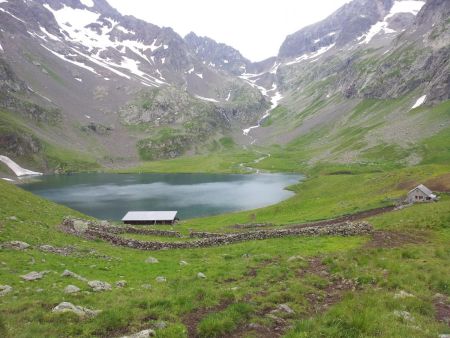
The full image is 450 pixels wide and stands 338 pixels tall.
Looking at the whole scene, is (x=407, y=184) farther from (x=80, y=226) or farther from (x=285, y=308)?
(x=285, y=308)

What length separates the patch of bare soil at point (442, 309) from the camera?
1499cm

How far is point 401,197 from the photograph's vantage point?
59.4 metres

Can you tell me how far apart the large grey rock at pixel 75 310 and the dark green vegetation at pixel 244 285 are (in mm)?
395

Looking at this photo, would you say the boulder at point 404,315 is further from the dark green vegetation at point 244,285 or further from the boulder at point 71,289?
the boulder at point 71,289

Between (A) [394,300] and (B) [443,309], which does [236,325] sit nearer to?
(A) [394,300]

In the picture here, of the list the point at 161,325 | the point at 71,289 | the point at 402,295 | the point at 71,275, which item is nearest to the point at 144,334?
the point at 161,325

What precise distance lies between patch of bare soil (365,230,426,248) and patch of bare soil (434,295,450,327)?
47.2 ft

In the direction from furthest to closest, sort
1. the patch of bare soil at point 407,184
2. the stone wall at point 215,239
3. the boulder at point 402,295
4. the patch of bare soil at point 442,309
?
the patch of bare soil at point 407,184
the stone wall at point 215,239
the boulder at point 402,295
the patch of bare soil at point 442,309

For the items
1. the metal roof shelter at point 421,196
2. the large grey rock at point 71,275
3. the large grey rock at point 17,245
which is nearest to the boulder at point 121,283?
the large grey rock at point 71,275

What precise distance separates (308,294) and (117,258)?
1865cm

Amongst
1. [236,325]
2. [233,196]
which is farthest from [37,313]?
[233,196]

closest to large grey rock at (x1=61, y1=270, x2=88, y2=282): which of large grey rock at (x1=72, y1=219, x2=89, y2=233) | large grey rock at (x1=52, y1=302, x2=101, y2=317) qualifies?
large grey rock at (x1=52, y1=302, x2=101, y2=317)

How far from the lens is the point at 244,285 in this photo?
2134cm

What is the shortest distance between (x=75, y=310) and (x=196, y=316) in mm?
5336
